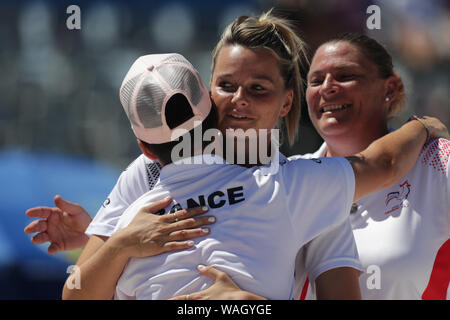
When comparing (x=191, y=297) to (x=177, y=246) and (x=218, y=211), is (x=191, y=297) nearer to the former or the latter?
(x=177, y=246)

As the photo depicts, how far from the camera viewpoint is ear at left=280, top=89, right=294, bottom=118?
7.00ft

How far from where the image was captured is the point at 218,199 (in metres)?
1.66

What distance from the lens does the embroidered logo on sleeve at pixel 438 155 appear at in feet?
7.56

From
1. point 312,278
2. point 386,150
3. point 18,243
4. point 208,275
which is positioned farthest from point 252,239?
point 18,243

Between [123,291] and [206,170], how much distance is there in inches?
18.2

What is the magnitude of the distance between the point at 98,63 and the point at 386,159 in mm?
5274

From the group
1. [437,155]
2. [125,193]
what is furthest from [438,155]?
[125,193]

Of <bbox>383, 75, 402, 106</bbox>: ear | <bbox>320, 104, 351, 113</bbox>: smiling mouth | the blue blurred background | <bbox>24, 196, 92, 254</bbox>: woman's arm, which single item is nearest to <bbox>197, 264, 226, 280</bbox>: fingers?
<bbox>24, 196, 92, 254</bbox>: woman's arm

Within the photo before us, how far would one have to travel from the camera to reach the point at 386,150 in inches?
76.4

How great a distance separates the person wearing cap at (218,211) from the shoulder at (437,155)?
2.32 feet

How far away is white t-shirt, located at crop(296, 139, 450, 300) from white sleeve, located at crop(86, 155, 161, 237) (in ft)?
2.71

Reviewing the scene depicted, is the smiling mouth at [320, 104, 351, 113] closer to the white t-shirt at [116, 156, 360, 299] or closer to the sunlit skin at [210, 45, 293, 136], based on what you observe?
the sunlit skin at [210, 45, 293, 136]

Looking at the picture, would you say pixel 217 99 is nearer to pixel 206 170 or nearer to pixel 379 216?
pixel 206 170

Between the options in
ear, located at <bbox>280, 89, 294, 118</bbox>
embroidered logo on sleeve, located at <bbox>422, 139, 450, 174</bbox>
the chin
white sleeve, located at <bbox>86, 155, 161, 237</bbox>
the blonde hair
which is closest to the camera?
white sleeve, located at <bbox>86, 155, 161, 237</bbox>
